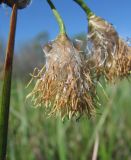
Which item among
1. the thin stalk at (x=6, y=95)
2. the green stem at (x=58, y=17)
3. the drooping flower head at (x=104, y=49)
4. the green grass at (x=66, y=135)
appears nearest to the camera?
the thin stalk at (x=6, y=95)

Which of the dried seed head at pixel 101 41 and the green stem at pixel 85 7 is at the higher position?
the green stem at pixel 85 7

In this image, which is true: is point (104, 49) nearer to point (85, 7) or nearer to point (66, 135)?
point (85, 7)

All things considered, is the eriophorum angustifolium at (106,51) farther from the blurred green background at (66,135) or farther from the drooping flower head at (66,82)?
the blurred green background at (66,135)

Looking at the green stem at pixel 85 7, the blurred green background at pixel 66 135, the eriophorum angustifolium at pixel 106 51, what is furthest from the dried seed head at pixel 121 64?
the blurred green background at pixel 66 135

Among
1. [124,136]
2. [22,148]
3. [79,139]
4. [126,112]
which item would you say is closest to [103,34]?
[22,148]

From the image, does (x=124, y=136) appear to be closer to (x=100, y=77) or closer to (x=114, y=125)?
(x=114, y=125)

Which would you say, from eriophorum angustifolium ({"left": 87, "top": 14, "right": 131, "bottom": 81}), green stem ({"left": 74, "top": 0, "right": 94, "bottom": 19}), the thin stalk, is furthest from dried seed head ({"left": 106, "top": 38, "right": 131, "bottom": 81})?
the thin stalk

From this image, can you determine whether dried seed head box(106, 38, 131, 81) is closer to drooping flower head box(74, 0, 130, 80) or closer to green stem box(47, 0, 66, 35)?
drooping flower head box(74, 0, 130, 80)

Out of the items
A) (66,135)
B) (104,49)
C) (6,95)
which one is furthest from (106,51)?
(66,135)

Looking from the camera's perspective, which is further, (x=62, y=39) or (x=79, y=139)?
(x=79, y=139)
